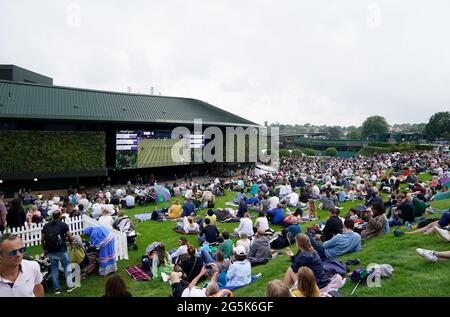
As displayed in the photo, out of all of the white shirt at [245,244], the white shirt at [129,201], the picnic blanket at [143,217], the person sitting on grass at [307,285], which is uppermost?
the person sitting on grass at [307,285]

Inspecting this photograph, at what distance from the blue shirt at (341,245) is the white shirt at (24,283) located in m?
6.57

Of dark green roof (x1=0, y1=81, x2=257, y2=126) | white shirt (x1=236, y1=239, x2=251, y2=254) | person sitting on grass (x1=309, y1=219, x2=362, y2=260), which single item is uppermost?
dark green roof (x1=0, y1=81, x2=257, y2=126)

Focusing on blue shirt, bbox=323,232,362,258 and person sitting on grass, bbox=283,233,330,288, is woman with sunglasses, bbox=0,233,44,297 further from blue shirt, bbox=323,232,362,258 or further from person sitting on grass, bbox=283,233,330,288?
blue shirt, bbox=323,232,362,258

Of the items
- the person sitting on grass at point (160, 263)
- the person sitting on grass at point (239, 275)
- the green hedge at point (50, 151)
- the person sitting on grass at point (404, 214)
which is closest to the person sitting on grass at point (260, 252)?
the person sitting on grass at point (239, 275)

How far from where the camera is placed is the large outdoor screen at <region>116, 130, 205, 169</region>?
97.8 feet

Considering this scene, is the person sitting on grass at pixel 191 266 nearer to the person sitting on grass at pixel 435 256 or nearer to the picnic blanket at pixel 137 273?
the picnic blanket at pixel 137 273

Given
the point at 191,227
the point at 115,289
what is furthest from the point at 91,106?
the point at 115,289

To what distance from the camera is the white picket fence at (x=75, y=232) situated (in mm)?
9992

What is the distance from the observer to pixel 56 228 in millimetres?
7164

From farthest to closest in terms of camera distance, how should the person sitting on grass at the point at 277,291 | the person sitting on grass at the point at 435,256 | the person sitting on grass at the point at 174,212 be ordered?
the person sitting on grass at the point at 174,212 < the person sitting on grass at the point at 435,256 < the person sitting on grass at the point at 277,291

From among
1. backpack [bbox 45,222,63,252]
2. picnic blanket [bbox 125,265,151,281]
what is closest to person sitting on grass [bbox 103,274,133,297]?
backpack [bbox 45,222,63,252]

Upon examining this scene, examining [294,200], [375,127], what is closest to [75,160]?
[294,200]

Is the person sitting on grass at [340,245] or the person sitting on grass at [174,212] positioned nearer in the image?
the person sitting on grass at [340,245]

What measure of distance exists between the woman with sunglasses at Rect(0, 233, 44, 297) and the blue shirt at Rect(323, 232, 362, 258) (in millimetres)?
6640
